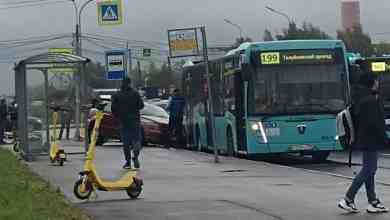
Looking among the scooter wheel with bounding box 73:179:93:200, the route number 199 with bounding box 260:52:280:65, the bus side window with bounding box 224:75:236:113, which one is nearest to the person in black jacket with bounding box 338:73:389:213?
the scooter wheel with bounding box 73:179:93:200

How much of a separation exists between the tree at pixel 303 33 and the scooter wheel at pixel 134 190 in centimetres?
6218

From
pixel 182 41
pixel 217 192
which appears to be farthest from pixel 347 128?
pixel 182 41

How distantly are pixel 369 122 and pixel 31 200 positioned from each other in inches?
177

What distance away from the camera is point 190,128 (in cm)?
3155

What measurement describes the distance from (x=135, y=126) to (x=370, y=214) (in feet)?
27.9

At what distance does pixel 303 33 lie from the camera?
8556 centimetres

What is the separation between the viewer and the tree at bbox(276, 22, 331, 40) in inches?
3103

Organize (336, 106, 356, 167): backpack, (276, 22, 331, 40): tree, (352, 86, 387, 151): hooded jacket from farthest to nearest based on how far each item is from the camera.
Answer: (276, 22, 331, 40): tree
(336, 106, 356, 167): backpack
(352, 86, 387, 151): hooded jacket

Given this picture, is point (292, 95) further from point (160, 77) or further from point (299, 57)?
point (160, 77)

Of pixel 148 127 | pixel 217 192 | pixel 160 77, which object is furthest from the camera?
pixel 160 77

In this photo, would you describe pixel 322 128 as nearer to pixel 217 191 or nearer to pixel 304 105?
pixel 304 105

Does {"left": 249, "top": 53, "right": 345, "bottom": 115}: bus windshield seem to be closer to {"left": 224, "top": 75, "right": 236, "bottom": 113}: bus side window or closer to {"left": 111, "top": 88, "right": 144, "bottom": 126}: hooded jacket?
{"left": 224, "top": 75, "right": 236, "bottom": 113}: bus side window

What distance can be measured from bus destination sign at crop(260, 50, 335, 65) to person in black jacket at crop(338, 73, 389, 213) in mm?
10985

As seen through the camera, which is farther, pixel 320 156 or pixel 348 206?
pixel 320 156
